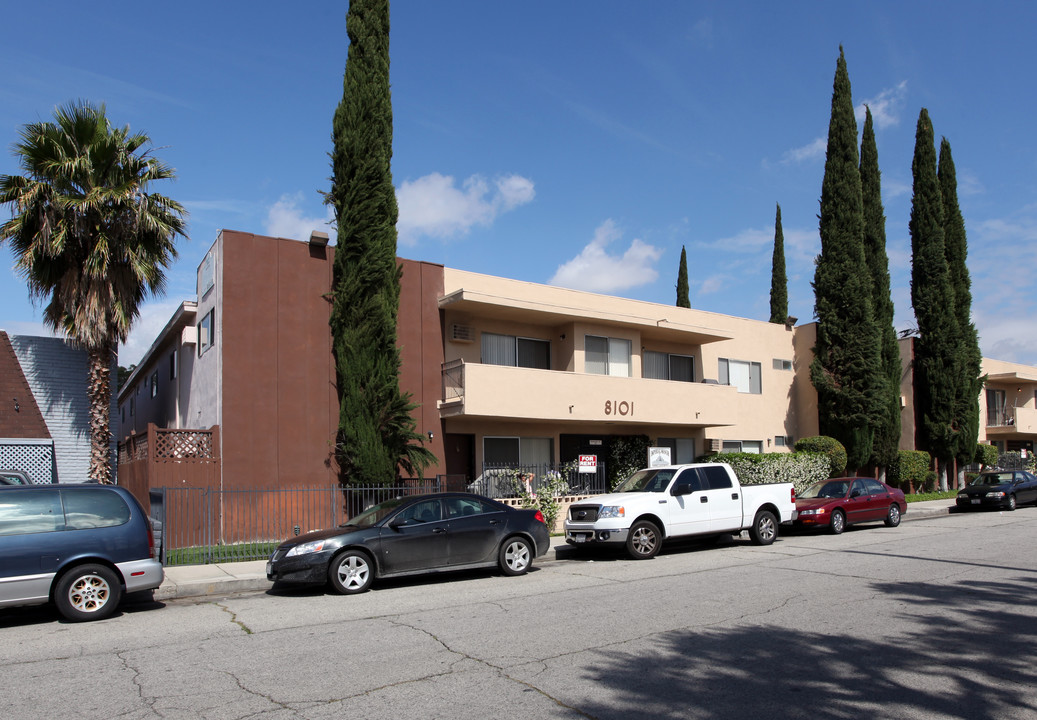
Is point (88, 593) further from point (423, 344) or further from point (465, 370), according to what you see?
point (423, 344)

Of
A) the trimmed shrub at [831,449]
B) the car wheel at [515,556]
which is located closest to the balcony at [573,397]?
the trimmed shrub at [831,449]

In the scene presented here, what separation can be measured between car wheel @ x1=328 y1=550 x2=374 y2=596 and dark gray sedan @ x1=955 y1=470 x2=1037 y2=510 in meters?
22.3

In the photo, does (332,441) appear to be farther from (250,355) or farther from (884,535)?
(884,535)

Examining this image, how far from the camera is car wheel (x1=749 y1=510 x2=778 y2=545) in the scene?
16.8 meters

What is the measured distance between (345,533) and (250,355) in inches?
319

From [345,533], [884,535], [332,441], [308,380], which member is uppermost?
[308,380]

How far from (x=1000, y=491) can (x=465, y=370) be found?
1833cm

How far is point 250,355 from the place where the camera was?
18438 mm

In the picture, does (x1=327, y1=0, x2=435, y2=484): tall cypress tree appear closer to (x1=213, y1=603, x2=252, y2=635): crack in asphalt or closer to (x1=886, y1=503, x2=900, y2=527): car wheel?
(x1=213, y1=603, x2=252, y2=635): crack in asphalt

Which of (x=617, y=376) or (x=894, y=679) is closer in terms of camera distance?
(x=894, y=679)

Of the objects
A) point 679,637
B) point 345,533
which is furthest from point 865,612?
point 345,533

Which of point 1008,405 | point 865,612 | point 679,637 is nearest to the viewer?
point 679,637

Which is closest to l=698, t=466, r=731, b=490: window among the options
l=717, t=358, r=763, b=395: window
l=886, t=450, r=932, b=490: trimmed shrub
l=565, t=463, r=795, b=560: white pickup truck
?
l=565, t=463, r=795, b=560: white pickup truck

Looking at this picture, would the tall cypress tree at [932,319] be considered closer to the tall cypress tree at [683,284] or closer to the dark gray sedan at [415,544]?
the tall cypress tree at [683,284]
